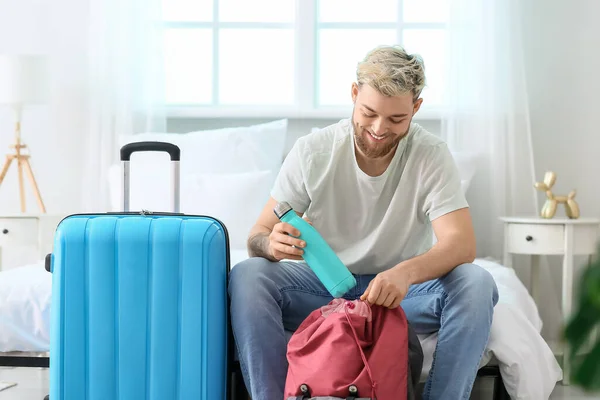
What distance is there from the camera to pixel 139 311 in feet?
4.93

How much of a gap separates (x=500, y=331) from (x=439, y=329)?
0.61ft

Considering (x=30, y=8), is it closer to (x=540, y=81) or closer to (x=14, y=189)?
(x=14, y=189)

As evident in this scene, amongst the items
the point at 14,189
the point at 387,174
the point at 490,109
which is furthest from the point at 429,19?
the point at 14,189

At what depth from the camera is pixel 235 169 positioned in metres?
2.89

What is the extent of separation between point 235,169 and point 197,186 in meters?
0.21

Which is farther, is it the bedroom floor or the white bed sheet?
the bedroom floor

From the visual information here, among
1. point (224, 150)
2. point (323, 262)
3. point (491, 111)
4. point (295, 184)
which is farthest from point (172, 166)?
point (491, 111)

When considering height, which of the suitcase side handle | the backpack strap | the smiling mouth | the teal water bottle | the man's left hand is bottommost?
the backpack strap

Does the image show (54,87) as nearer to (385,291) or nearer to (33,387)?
(33,387)

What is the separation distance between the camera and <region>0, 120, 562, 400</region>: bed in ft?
5.42

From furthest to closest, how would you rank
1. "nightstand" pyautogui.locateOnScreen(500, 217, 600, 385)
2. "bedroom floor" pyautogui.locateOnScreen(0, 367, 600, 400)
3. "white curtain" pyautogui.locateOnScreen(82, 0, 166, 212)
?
"white curtain" pyautogui.locateOnScreen(82, 0, 166, 212), "nightstand" pyautogui.locateOnScreen(500, 217, 600, 385), "bedroom floor" pyautogui.locateOnScreen(0, 367, 600, 400)

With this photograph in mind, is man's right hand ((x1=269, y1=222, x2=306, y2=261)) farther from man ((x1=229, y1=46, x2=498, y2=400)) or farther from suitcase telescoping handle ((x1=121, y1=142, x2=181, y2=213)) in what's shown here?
suitcase telescoping handle ((x1=121, y1=142, x2=181, y2=213))

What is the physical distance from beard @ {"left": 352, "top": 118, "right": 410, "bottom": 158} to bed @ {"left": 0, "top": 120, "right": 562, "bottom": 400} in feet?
1.40

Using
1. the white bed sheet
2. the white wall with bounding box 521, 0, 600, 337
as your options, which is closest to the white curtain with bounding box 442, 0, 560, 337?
the white wall with bounding box 521, 0, 600, 337
